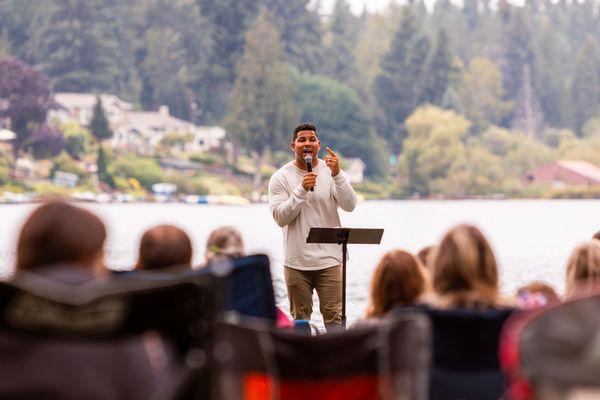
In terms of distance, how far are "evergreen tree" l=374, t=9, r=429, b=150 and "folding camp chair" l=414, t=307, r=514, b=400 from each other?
91.9 meters

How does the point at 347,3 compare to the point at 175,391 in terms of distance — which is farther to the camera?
the point at 347,3

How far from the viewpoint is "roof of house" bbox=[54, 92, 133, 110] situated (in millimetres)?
87562

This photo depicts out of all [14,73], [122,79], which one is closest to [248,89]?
[122,79]

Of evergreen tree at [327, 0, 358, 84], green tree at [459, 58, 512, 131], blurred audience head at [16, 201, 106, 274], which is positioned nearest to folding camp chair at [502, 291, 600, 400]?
blurred audience head at [16, 201, 106, 274]

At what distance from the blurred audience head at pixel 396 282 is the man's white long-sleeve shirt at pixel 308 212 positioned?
3161 mm

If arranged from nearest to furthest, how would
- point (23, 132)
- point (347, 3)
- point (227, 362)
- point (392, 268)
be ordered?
point (227, 362), point (392, 268), point (23, 132), point (347, 3)

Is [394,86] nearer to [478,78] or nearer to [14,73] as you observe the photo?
[478,78]

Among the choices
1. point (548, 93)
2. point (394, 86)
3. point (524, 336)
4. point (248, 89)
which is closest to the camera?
point (524, 336)

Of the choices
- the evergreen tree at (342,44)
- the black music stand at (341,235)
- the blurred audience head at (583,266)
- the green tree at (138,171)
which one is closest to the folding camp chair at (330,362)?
the blurred audience head at (583,266)

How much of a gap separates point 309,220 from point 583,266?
10.5 feet

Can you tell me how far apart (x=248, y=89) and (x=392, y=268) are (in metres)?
88.0

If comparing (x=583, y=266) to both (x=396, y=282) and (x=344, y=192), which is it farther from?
(x=344, y=192)

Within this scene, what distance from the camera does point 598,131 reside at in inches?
4006

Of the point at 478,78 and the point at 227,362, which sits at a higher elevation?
the point at 478,78
